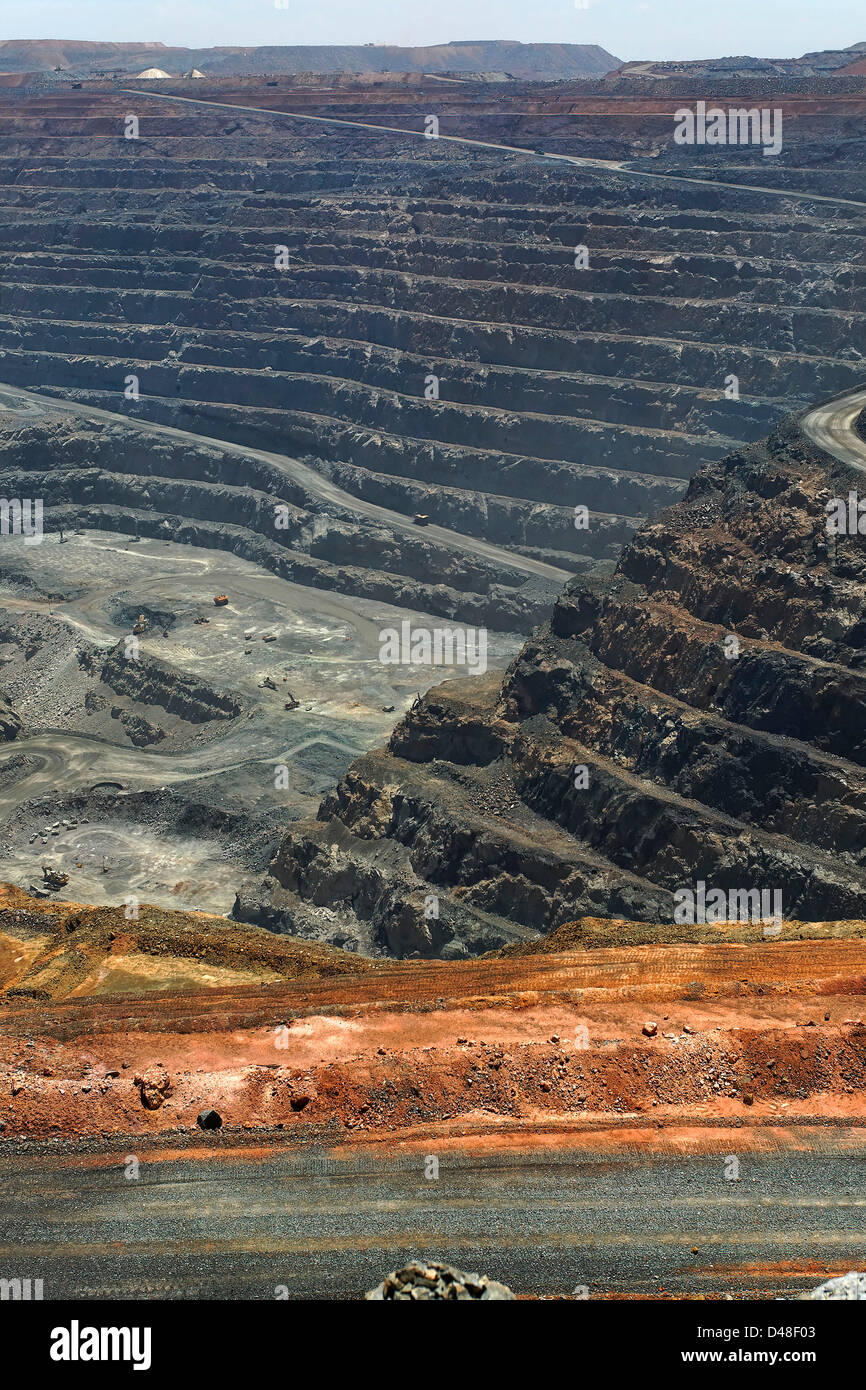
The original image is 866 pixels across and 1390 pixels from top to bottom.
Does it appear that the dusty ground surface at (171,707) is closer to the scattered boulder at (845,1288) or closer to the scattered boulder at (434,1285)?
the scattered boulder at (434,1285)

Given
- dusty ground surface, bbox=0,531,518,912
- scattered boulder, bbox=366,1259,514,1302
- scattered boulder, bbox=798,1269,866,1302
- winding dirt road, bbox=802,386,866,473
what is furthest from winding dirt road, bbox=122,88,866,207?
scattered boulder, bbox=366,1259,514,1302

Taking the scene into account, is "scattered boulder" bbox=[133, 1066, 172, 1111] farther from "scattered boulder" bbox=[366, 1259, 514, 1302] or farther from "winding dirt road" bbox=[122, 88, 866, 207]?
"winding dirt road" bbox=[122, 88, 866, 207]

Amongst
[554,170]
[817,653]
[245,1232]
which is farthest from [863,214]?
[245,1232]

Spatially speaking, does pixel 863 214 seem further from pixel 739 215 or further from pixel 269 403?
pixel 269 403

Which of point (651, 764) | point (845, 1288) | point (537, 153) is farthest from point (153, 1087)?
point (537, 153)

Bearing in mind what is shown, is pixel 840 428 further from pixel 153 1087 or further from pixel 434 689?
pixel 153 1087

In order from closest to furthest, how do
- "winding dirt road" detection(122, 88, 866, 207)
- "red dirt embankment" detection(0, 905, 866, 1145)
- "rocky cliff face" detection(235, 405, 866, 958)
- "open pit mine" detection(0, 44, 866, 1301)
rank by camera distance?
"open pit mine" detection(0, 44, 866, 1301) → "red dirt embankment" detection(0, 905, 866, 1145) → "rocky cliff face" detection(235, 405, 866, 958) → "winding dirt road" detection(122, 88, 866, 207)
